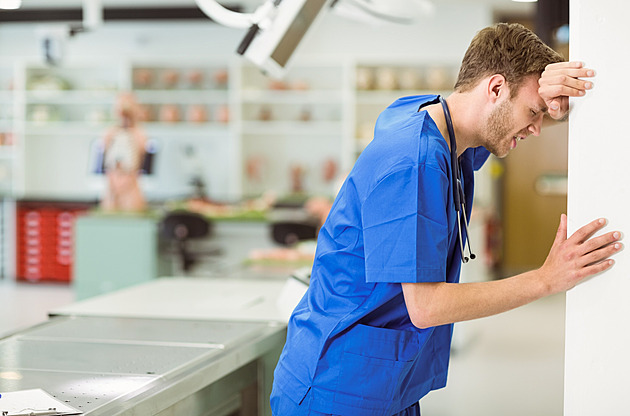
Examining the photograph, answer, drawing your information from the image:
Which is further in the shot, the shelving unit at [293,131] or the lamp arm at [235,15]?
the shelving unit at [293,131]

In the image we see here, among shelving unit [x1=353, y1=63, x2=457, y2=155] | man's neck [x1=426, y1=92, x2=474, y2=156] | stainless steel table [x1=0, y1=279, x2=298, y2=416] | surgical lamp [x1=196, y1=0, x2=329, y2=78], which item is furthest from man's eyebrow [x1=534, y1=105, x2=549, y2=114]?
shelving unit [x1=353, y1=63, x2=457, y2=155]

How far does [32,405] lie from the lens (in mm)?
1625

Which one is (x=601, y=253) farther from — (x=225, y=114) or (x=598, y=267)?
(x=225, y=114)

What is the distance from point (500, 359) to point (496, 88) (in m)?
4.35

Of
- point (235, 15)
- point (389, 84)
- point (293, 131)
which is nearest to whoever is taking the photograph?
point (235, 15)

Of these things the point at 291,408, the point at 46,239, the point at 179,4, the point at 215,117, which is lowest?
the point at 46,239

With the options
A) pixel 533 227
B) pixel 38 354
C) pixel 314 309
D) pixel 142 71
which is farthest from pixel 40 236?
pixel 314 309

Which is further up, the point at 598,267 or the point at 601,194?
the point at 601,194

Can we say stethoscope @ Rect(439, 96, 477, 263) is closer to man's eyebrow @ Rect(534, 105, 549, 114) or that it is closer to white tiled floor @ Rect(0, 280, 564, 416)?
man's eyebrow @ Rect(534, 105, 549, 114)

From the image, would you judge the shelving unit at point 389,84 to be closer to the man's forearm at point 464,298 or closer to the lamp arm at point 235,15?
the lamp arm at point 235,15

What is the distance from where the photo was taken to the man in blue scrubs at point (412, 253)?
1.47 meters

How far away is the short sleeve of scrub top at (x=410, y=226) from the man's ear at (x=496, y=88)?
231 mm

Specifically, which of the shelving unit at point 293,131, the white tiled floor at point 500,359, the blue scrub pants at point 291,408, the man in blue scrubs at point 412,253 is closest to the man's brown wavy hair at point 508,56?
the man in blue scrubs at point 412,253

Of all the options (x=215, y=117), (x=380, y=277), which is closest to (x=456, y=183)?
(x=380, y=277)
